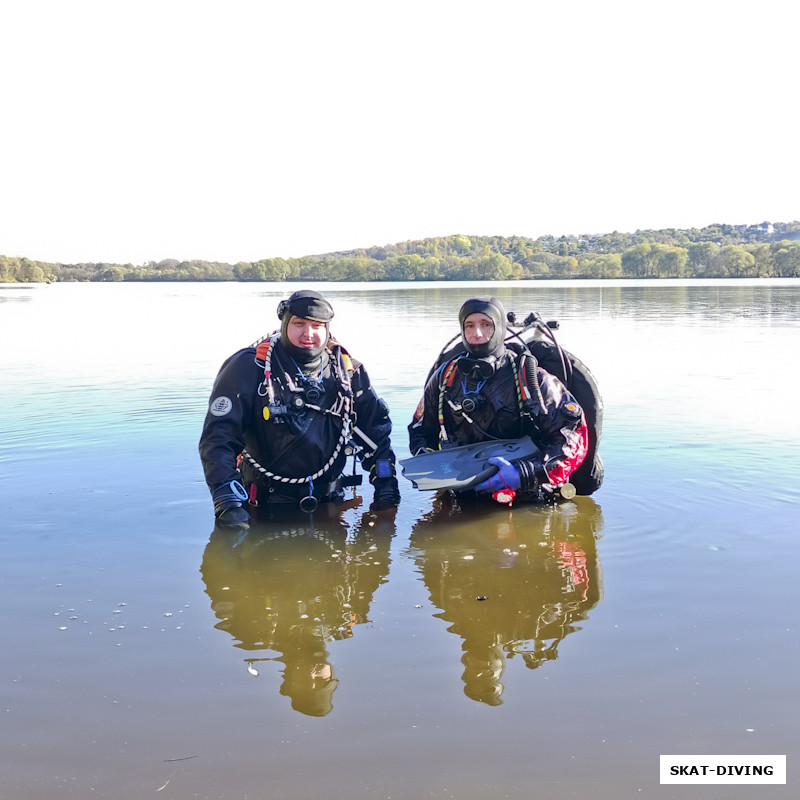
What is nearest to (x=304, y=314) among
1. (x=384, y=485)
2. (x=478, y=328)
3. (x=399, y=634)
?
(x=478, y=328)

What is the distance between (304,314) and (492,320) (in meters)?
1.12

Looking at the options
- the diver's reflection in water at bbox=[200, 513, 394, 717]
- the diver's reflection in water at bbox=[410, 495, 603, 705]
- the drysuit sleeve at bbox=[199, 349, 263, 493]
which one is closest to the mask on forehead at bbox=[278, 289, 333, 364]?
the drysuit sleeve at bbox=[199, 349, 263, 493]

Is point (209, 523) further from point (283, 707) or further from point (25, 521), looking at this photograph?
point (283, 707)

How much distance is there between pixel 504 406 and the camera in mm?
5469

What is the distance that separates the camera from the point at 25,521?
17.7 feet

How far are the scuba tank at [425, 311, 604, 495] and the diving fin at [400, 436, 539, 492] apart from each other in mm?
447

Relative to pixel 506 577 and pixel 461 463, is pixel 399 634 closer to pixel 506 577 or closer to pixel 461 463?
pixel 506 577

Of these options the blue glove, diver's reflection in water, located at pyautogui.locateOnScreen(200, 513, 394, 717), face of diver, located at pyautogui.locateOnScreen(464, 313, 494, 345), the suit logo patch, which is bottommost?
diver's reflection in water, located at pyautogui.locateOnScreen(200, 513, 394, 717)

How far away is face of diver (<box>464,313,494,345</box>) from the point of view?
5324mm

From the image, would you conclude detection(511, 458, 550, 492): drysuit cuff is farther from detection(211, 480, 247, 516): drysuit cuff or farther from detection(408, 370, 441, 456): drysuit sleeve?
detection(211, 480, 247, 516): drysuit cuff

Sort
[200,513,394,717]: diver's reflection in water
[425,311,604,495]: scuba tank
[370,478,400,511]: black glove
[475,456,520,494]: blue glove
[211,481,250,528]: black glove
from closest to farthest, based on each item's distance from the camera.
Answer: [200,513,394,717]: diver's reflection in water → [211,481,250,528]: black glove → [475,456,520,494]: blue glove → [370,478,400,511]: black glove → [425,311,604,495]: scuba tank

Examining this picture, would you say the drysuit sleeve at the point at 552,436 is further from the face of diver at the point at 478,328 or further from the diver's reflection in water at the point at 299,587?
the diver's reflection in water at the point at 299,587

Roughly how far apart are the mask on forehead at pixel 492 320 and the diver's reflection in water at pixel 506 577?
39.6 inches

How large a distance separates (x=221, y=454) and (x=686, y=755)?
3003mm
